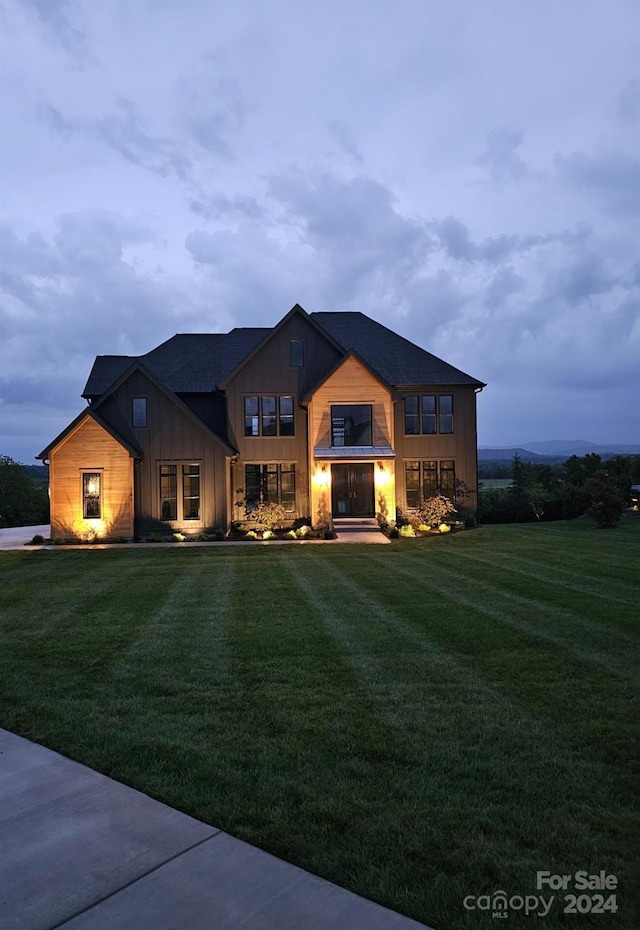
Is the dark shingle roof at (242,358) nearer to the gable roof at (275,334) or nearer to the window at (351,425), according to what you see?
the gable roof at (275,334)

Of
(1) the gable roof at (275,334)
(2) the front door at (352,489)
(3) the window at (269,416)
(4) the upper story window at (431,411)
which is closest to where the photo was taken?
(1) the gable roof at (275,334)

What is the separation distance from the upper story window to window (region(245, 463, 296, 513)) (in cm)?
576

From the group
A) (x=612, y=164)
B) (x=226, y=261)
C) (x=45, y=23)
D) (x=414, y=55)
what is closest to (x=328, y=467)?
(x=414, y=55)

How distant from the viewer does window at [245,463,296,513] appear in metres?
22.4

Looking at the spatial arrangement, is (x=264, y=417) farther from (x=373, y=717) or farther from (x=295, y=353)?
(x=373, y=717)

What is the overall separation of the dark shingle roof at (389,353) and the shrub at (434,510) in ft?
16.6

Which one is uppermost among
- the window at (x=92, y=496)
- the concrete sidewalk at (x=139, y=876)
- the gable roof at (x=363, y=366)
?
the gable roof at (x=363, y=366)

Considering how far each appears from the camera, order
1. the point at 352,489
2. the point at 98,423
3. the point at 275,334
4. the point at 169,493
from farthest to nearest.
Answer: the point at 352,489 → the point at 275,334 → the point at 169,493 → the point at 98,423

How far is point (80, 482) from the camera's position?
2008 centimetres

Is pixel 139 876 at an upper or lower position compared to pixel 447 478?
lower

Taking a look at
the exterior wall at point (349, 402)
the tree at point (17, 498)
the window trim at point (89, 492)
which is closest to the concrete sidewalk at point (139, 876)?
the window trim at point (89, 492)

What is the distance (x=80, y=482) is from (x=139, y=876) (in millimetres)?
19074

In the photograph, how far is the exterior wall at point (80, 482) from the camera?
19953mm

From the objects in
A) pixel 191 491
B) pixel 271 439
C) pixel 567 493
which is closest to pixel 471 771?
pixel 191 491
